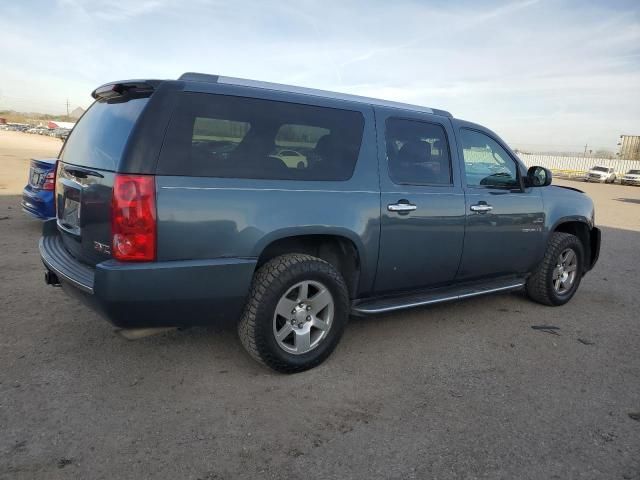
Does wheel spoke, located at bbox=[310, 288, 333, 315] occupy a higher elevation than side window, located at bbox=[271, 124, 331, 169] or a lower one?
lower

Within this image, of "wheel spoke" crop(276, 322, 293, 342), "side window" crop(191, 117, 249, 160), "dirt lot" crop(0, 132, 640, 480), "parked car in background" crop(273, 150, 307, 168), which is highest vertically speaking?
"side window" crop(191, 117, 249, 160)

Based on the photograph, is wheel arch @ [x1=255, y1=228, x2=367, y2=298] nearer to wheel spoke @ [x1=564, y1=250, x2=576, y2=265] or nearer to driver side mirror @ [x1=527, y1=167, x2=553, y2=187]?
driver side mirror @ [x1=527, y1=167, x2=553, y2=187]

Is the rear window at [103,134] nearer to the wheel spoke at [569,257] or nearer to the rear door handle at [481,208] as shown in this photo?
the rear door handle at [481,208]

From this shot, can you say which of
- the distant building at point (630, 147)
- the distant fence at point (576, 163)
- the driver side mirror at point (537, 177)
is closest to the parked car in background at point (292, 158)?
the driver side mirror at point (537, 177)

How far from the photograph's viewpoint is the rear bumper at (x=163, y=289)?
2.76 meters

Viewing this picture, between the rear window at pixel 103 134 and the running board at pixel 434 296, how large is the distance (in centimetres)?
191

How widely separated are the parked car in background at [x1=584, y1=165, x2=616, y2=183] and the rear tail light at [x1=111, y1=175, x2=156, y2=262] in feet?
133

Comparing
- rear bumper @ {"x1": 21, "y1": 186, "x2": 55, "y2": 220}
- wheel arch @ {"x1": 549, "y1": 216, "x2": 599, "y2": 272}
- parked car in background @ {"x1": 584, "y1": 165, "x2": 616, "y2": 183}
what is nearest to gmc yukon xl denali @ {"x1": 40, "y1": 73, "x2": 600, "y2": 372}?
wheel arch @ {"x1": 549, "y1": 216, "x2": 599, "y2": 272}

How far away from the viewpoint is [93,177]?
2.99 m

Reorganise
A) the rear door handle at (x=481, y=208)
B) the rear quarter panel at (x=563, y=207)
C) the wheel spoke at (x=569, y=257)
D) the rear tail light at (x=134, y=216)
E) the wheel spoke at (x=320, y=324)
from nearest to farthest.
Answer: the rear tail light at (x=134, y=216) → the wheel spoke at (x=320, y=324) → the rear door handle at (x=481, y=208) → the rear quarter panel at (x=563, y=207) → the wheel spoke at (x=569, y=257)

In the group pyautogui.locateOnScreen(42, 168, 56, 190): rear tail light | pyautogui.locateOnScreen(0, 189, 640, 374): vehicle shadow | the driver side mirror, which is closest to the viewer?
pyautogui.locateOnScreen(0, 189, 640, 374): vehicle shadow

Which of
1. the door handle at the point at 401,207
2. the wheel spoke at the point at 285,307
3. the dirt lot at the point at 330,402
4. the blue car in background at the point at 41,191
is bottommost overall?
the dirt lot at the point at 330,402

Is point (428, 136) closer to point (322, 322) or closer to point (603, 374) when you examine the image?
point (322, 322)

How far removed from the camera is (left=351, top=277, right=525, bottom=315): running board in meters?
3.73
